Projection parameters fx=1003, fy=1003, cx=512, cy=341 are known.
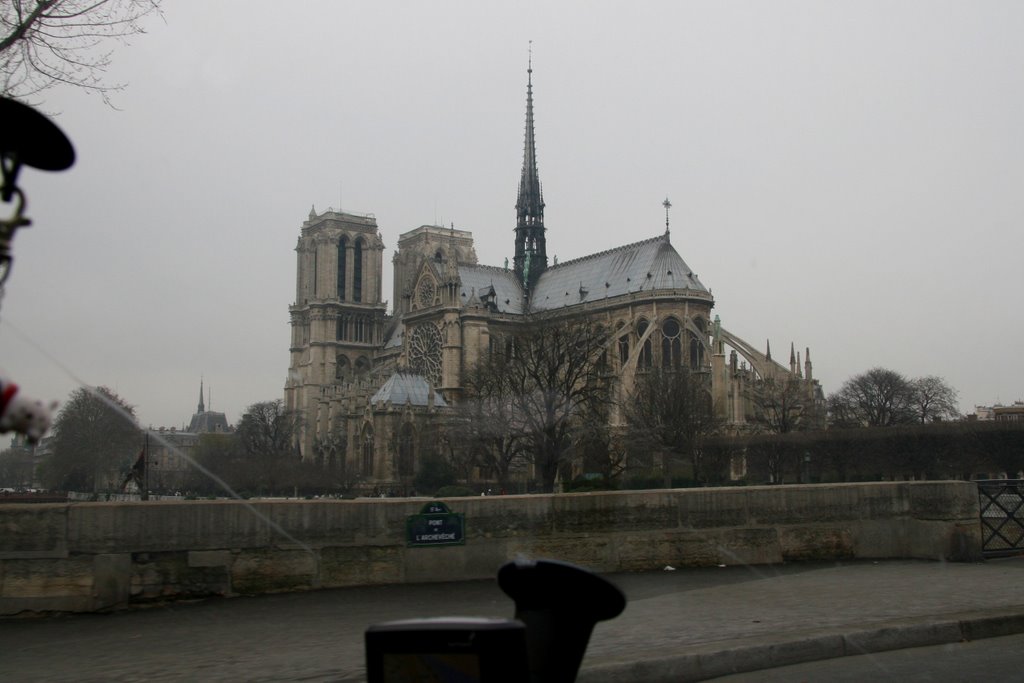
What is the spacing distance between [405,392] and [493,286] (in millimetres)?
20461

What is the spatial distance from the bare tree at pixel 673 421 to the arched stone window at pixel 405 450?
18.5 m

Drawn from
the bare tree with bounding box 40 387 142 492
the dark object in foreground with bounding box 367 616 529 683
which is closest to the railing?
the bare tree with bounding box 40 387 142 492

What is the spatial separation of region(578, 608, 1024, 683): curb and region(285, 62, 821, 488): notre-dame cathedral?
1912 inches

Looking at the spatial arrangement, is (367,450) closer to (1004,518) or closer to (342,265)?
(342,265)

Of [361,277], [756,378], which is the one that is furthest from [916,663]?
[361,277]

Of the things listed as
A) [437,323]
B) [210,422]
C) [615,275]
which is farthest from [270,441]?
[210,422]

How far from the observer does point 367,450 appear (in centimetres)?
7600

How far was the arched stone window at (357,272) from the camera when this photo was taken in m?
116

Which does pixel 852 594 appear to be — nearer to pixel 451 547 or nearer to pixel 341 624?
pixel 451 547

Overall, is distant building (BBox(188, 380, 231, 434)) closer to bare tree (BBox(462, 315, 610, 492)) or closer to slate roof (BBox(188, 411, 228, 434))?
slate roof (BBox(188, 411, 228, 434))

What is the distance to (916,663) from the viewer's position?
752 centimetres

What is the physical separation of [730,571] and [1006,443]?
35211mm

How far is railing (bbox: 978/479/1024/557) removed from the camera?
44.9 ft

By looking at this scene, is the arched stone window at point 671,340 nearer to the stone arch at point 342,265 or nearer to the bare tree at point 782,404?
the bare tree at point 782,404
